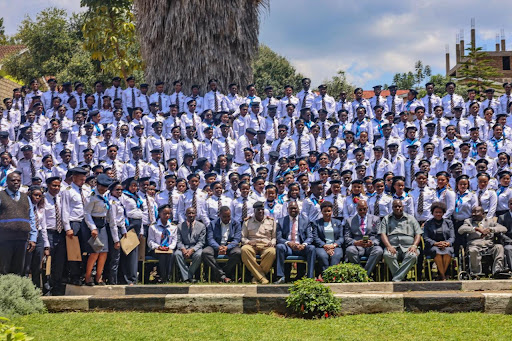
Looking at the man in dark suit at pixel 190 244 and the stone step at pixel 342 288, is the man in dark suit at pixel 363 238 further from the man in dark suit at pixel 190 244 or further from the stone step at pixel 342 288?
the man in dark suit at pixel 190 244

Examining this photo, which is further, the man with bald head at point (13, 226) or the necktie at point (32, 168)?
the necktie at point (32, 168)

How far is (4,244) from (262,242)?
4.02 m

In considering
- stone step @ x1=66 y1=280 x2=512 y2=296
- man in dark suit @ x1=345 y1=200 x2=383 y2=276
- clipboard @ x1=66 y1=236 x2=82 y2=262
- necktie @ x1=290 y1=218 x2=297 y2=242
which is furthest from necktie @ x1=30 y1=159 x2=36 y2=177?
man in dark suit @ x1=345 y1=200 x2=383 y2=276

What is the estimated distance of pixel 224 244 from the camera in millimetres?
9953

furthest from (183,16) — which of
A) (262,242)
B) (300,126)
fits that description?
(262,242)

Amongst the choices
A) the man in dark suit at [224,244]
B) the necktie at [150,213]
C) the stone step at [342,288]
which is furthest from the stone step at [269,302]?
the necktie at [150,213]

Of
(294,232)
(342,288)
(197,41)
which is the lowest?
(342,288)

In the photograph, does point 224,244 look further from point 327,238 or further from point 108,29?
point 108,29

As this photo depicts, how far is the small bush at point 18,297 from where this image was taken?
6988mm

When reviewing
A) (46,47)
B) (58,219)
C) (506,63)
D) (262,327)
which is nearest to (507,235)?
(262,327)

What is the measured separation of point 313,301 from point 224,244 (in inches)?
136

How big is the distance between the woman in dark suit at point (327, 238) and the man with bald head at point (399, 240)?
0.77m

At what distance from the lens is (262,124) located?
14.3 meters

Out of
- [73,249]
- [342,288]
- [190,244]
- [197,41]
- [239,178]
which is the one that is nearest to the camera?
[342,288]
